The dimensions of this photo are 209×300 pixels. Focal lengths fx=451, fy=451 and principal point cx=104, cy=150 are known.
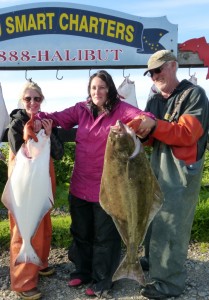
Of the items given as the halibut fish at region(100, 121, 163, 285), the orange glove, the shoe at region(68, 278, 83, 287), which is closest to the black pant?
the shoe at region(68, 278, 83, 287)

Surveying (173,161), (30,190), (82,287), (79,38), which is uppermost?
(79,38)

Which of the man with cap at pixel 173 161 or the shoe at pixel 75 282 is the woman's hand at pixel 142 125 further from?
the shoe at pixel 75 282

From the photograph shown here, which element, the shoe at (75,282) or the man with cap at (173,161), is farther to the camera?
the shoe at (75,282)

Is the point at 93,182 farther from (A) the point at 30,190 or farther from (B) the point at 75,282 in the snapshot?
(B) the point at 75,282

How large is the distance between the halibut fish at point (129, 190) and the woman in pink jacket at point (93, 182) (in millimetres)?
420

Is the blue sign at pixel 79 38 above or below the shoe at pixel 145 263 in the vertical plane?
above

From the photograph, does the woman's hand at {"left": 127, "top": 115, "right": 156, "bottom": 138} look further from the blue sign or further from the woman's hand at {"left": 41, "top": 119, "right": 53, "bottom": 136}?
the blue sign

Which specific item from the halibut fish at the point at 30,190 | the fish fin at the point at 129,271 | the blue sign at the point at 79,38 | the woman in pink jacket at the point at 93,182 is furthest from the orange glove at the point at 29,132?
the blue sign at the point at 79,38

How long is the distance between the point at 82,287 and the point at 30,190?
1116 millimetres

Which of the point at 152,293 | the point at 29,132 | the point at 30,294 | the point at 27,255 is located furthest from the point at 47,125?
the point at 152,293

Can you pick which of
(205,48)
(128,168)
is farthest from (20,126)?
(205,48)

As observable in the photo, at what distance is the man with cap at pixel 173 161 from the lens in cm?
343

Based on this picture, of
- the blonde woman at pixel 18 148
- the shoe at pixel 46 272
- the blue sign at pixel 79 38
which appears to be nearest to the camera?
the blonde woman at pixel 18 148

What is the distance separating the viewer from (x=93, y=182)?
3666mm
